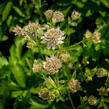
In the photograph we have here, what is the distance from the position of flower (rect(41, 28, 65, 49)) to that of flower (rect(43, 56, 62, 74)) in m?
0.10

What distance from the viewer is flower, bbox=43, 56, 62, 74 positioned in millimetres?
1431

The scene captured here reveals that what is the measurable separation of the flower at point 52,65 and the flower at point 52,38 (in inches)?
3.9

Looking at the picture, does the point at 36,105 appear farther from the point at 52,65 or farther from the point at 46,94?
the point at 52,65

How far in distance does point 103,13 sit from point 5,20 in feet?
3.73

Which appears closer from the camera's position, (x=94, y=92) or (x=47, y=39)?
(x=47, y=39)

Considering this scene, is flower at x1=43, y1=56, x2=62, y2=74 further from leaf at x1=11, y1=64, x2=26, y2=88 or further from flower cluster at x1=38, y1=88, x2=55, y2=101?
leaf at x1=11, y1=64, x2=26, y2=88

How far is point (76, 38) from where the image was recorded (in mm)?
2441

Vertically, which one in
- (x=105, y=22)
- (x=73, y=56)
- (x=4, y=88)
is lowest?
(x=4, y=88)

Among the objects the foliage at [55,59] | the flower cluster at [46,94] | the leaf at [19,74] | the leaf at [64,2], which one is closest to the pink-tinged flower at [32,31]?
the foliage at [55,59]

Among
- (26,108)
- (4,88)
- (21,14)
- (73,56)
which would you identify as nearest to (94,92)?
(73,56)

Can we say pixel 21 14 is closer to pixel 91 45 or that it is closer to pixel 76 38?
pixel 76 38

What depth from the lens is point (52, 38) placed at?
1494mm

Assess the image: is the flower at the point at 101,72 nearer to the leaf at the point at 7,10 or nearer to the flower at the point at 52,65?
the flower at the point at 52,65

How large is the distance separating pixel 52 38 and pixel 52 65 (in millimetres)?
196
